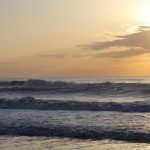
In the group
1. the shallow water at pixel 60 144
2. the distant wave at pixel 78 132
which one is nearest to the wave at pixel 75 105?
the distant wave at pixel 78 132

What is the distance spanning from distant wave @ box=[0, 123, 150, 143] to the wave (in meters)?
7.29

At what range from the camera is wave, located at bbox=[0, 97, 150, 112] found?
21.6 metres

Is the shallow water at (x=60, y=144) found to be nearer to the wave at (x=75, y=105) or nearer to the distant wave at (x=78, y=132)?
the distant wave at (x=78, y=132)

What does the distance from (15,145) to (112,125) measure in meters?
4.19

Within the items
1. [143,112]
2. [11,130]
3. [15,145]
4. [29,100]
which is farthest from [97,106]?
[15,145]

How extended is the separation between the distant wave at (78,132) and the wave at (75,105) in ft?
23.9

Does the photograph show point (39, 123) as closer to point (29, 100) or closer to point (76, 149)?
point (76, 149)

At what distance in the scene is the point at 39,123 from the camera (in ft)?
50.6

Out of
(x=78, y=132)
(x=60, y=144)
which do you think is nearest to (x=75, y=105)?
(x=78, y=132)

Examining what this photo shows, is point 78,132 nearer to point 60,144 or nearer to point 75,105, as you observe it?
point 60,144

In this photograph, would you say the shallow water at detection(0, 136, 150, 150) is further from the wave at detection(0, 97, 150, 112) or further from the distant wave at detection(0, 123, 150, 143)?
the wave at detection(0, 97, 150, 112)

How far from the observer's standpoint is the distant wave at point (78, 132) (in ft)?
41.8

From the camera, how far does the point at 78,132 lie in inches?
533

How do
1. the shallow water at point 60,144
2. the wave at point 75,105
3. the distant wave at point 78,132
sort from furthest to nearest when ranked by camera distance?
the wave at point 75,105 < the distant wave at point 78,132 < the shallow water at point 60,144
